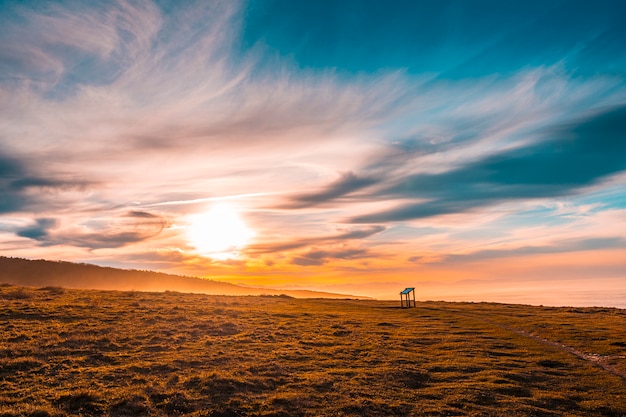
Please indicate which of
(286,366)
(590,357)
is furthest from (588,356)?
(286,366)

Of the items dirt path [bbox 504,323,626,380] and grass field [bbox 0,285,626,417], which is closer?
grass field [bbox 0,285,626,417]

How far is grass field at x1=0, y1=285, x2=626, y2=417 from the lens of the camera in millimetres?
23344

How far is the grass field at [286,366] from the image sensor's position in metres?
23.3

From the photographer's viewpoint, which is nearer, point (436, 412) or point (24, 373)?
point (436, 412)

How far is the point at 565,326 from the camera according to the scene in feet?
180

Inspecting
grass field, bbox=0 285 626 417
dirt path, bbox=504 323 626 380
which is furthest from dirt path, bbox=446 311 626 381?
grass field, bbox=0 285 626 417

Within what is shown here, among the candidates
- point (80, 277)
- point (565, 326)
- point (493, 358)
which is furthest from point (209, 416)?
point (80, 277)

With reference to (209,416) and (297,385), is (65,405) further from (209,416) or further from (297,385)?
(297,385)

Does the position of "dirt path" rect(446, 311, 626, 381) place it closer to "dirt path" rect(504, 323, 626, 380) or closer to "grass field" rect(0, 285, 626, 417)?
"dirt path" rect(504, 323, 626, 380)

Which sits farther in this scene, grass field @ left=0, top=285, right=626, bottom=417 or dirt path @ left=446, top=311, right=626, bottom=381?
dirt path @ left=446, top=311, right=626, bottom=381

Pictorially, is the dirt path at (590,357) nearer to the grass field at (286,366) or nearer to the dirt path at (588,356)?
the dirt path at (588,356)

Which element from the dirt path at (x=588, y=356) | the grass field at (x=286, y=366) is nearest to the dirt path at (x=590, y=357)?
the dirt path at (x=588, y=356)

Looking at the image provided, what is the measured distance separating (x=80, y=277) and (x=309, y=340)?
628 ft

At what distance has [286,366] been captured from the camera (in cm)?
3194
